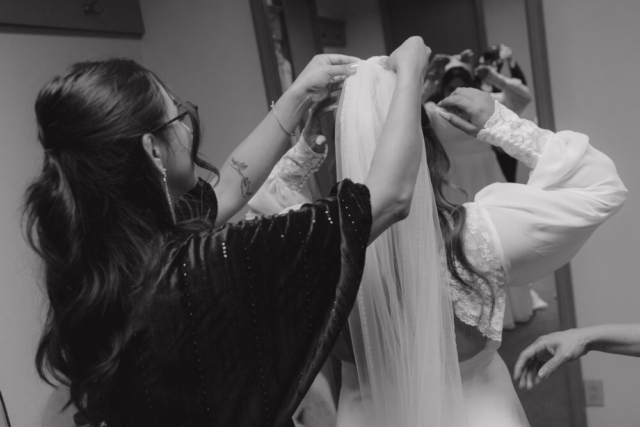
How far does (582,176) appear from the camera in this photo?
93 centimetres

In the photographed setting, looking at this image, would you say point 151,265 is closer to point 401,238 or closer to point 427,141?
point 401,238

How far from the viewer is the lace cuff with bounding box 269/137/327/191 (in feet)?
4.17

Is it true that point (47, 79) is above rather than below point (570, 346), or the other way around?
above

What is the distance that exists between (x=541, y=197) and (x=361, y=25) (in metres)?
0.97

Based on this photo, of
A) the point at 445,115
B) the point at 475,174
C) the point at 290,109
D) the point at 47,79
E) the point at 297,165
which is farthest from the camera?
the point at 47,79

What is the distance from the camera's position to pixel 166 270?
77cm

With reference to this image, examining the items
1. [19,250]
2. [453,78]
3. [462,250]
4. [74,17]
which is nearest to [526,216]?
[462,250]

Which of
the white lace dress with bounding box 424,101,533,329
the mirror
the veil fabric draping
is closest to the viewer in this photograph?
the veil fabric draping

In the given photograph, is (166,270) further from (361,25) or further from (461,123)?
(361,25)

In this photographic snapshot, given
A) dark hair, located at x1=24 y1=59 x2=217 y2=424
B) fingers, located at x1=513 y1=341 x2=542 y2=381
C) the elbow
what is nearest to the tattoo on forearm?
dark hair, located at x1=24 y1=59 x2=217 y2=424

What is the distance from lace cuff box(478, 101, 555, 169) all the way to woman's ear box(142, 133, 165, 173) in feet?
1.74

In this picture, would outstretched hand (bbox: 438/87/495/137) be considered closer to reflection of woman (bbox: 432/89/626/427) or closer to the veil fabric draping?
reflection of woman (bbox: 432/89/626/427)

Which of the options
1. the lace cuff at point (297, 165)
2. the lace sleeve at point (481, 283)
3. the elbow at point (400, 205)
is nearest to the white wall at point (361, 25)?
the lace cuff at point (297, 165)

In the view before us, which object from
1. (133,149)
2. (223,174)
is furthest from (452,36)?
(133,149)
